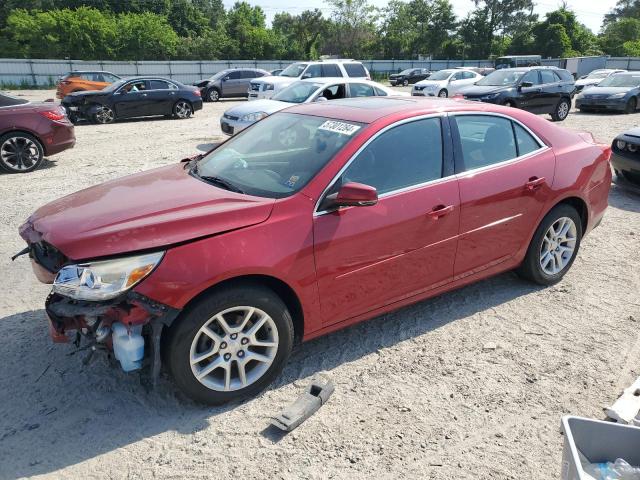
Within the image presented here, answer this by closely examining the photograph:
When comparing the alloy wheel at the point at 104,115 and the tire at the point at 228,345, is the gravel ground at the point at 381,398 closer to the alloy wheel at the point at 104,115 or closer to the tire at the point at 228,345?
the tire at the point at 228,345

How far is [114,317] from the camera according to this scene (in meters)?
2.82

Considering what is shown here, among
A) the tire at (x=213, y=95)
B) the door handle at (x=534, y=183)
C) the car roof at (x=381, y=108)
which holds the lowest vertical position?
the tire at (x=213, y=95)

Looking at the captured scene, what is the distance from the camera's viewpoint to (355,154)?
11.2 feet

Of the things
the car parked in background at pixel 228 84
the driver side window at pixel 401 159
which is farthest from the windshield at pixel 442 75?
the driver side window at pixel 401 159

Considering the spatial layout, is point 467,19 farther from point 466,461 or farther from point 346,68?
point 466,461

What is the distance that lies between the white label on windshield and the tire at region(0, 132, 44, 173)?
748 cm

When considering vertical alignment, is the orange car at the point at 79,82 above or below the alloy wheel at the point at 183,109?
above

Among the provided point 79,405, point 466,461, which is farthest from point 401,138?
point 79,405

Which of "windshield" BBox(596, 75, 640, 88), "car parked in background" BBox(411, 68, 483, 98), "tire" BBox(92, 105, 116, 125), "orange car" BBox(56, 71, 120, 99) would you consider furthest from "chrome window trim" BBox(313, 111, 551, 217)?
"orange car" BBox(56, 71, 120, 99)

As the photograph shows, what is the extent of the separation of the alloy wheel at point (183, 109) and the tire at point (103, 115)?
83.1 inches

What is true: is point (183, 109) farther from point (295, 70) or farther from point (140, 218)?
point (140, 218)

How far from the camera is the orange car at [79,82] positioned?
2103cm

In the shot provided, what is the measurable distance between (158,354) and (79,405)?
73 cm

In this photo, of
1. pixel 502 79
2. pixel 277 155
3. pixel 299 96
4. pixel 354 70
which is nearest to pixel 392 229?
pixel 277 155
